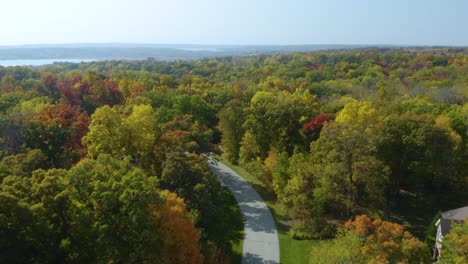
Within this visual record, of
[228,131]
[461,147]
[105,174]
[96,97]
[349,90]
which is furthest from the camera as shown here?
[349,90]

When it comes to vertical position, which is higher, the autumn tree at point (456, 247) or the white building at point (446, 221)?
the autumn tree at point (456, 247)

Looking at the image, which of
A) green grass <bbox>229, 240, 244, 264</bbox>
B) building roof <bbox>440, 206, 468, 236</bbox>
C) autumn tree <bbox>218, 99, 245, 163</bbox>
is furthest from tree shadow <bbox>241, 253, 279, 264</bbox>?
autumn tree <bbox>218, 99, 245, 163</bbox>

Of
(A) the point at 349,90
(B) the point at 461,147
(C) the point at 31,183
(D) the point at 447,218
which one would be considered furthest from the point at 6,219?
(A) the point at 349,90

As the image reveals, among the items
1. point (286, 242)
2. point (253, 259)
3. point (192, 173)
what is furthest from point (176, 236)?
point (286, 242)

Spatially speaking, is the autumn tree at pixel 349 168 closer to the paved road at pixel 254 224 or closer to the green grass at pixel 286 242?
the green grass at pixel 286 242

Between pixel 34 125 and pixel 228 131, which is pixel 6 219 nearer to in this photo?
pixel 34 125

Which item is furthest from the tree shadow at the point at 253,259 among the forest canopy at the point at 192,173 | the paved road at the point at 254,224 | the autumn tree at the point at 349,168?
the autumn tree at the point at 349,168

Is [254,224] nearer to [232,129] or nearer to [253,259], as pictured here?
[253,259]

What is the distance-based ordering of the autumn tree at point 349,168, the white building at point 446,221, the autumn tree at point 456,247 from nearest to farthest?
the autumn tree at point 456,247
the white building at point 446,221
the autumn tree at point 349,168
